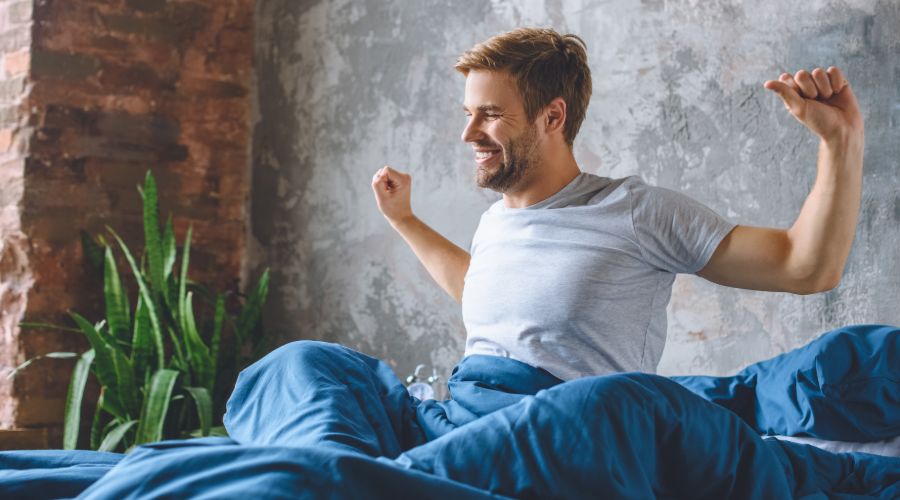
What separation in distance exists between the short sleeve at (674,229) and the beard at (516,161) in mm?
254

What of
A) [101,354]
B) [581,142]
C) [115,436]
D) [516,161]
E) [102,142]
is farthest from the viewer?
[102,142]

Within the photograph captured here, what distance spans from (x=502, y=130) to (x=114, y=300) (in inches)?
81.6

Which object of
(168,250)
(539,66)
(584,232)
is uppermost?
(539,66)

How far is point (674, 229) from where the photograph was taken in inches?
76.0

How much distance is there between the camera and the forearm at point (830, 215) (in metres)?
1.72

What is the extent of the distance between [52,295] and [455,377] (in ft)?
7.62

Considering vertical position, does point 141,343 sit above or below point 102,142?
below

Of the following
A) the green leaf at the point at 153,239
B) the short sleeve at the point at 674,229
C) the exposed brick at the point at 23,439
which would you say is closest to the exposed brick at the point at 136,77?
the green leaf at the point at 153,239

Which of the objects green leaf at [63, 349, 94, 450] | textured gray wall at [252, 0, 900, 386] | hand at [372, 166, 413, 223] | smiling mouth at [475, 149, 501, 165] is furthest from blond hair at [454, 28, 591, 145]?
green leaf at [63, 349, 94, 450]

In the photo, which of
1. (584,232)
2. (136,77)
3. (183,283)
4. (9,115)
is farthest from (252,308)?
(584,232)

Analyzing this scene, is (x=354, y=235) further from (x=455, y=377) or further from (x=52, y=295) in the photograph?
(x=455, y=377)

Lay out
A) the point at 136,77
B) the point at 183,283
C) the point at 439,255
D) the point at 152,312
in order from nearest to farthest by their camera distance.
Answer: the point at 439,255
the point at 152,312
the point at 183,283
the point at 136,77

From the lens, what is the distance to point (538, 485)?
50.2 inches

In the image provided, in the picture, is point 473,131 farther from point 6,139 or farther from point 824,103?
point 6,139
